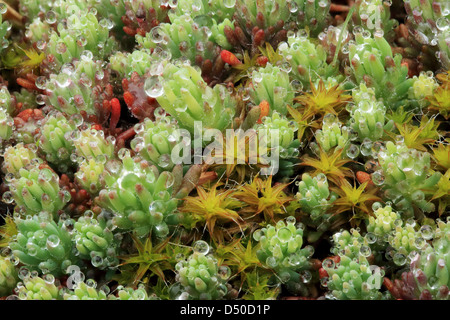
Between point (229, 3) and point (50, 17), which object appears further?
point (50, 17)

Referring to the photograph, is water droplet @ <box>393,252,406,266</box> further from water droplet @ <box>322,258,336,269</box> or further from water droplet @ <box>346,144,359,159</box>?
water droplet @ <box>346,144,359,159</box>

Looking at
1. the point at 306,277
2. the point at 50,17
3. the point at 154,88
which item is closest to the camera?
the point at 306,277

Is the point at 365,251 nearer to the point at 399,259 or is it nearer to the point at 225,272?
the point at 399,259

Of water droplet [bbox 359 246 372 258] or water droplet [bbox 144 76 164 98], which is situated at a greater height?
water droplet [bbox 144 76 164 98]

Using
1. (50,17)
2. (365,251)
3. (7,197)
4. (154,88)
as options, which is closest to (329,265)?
(365,251)

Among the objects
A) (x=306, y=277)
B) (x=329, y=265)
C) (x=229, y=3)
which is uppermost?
(x=229, y=3)

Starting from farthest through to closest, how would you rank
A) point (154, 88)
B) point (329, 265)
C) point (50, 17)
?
point (50, 17), point (154, 88), point (329, 265)

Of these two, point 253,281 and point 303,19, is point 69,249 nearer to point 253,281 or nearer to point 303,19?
point 253,281

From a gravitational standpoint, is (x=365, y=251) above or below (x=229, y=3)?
below

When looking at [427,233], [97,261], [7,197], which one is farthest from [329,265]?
[7,197]

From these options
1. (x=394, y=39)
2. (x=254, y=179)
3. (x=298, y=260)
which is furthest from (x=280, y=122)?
(x=394, y=39)

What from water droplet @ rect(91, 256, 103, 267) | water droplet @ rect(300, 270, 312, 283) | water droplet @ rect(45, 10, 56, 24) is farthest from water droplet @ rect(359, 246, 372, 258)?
water droplet @ rect(45, 10, 56, 24)
